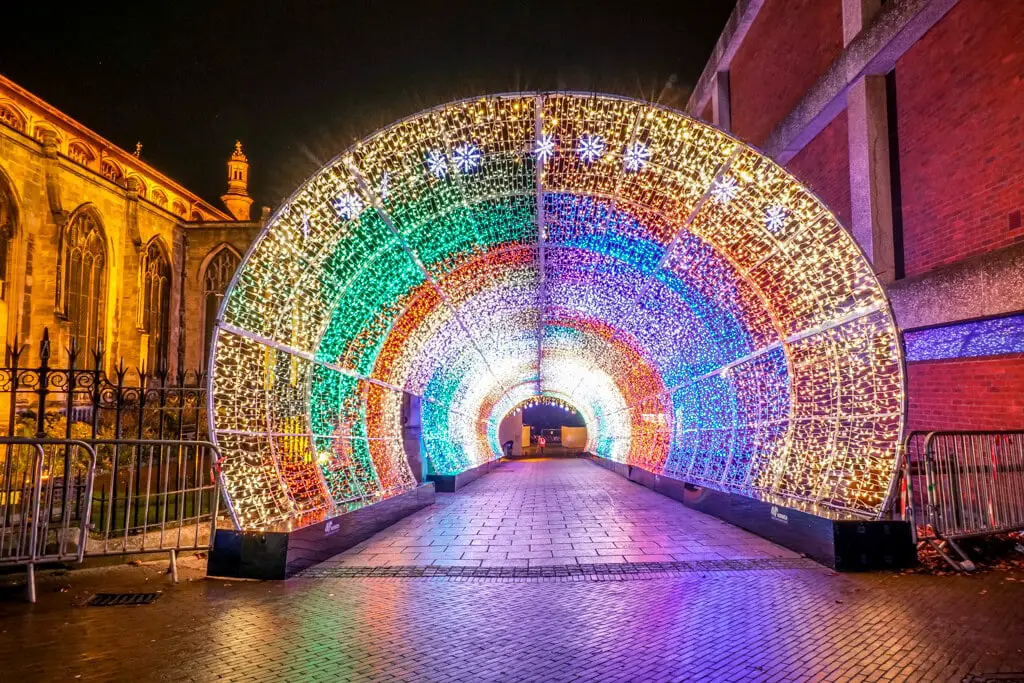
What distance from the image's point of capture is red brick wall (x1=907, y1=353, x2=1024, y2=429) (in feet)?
27.3

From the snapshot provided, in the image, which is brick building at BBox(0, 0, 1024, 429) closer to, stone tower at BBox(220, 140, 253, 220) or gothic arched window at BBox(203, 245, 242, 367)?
gothic arched window at BBox(203, 245, 242, 367)

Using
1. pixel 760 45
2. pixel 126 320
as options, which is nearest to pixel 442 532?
pixel 760 45

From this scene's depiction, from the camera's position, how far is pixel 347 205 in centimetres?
654

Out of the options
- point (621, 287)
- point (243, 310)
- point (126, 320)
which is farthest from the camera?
point (126, 320)

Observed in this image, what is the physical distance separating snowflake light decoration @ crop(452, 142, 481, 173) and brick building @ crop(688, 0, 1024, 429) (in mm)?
6879

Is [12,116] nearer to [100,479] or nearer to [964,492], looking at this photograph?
[100,479]

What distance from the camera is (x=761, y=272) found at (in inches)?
282

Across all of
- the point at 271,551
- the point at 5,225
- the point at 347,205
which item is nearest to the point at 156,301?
the point at 5,225

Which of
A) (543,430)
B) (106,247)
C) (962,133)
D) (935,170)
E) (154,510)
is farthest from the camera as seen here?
(543,430)

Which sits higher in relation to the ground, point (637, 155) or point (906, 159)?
point (906, 159)

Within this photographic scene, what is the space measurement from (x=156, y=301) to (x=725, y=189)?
102ft

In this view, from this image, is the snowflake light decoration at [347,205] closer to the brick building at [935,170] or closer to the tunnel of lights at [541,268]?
the tunnel of lights at [541,268]

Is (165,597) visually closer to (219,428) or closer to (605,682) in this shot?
(219,428)

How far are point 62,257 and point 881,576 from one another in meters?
27.9
